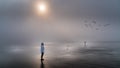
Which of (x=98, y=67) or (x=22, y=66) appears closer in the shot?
(x=98, y=67)

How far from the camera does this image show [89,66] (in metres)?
17.7

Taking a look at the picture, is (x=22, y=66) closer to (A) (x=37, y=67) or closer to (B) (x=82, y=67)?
(A) (x=37, y=67)

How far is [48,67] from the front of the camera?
57.4ft

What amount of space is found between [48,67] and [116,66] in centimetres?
492

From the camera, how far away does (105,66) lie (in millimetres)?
17562

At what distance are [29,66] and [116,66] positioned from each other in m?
6.42

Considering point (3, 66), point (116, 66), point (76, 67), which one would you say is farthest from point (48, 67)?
point (116, 66)

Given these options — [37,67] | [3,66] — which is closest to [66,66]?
[37,67]

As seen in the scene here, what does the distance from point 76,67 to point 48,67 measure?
6.71ft

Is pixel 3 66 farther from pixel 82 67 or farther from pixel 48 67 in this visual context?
pixel 82 67

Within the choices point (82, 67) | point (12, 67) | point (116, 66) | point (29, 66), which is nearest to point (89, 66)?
point (82, 67)

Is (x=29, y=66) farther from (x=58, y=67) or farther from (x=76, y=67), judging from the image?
(x=76, y=67)

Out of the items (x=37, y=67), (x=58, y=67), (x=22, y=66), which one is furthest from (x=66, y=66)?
(x=22, y=66)

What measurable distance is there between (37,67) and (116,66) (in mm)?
5710
